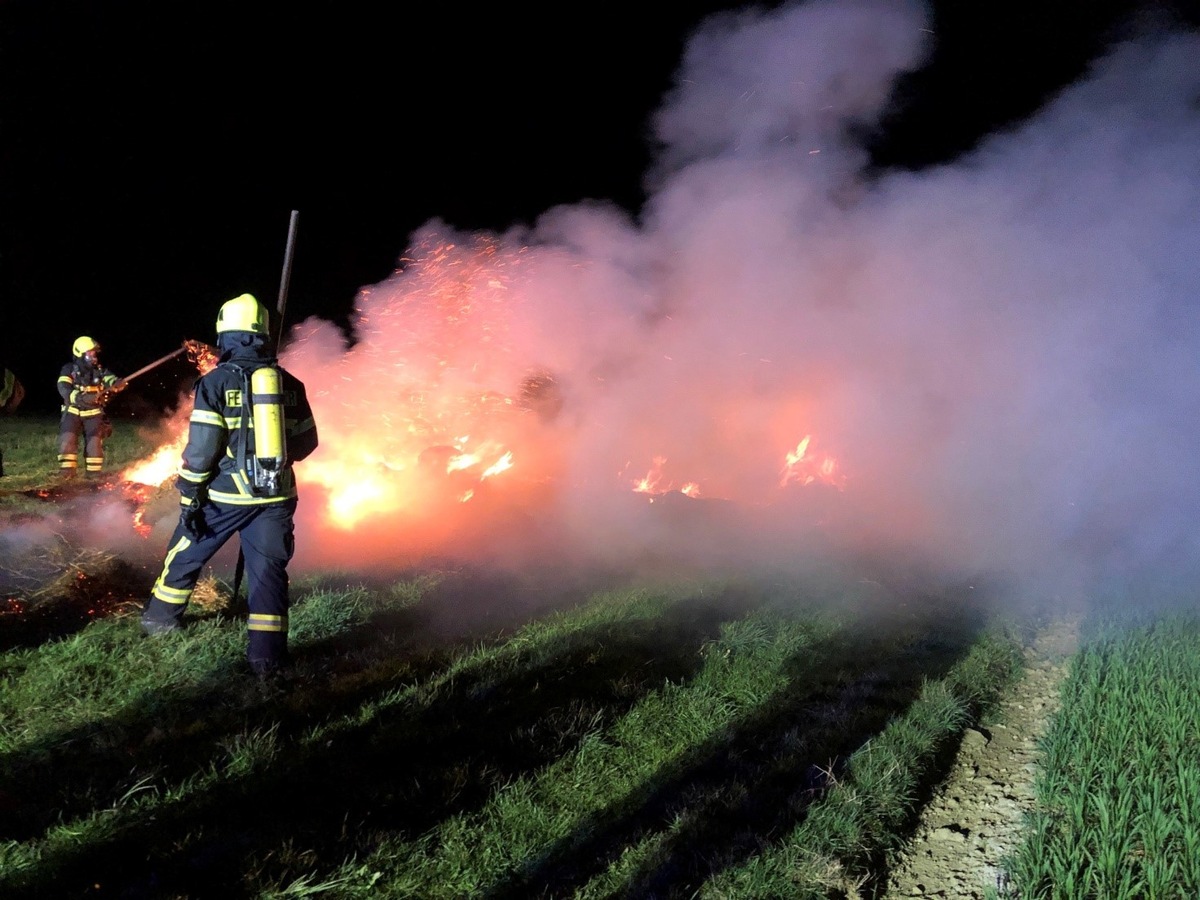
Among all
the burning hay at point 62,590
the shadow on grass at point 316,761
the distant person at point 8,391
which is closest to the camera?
the shadow on grass at point 316,761

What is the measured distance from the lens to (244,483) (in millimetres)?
4285

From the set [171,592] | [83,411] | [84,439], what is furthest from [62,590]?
[83,411]

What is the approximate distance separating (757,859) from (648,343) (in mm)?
7807

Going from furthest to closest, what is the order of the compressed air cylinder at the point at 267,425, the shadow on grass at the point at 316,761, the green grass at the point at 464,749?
the compressed air cylinder at the point at 267,425, the green grass at the point at 464,749, the shadow on grass at the point at 316,761

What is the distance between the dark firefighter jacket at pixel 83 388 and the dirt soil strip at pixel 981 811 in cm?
1107

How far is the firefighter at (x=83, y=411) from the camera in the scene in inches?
385

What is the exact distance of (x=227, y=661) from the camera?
4203 mm

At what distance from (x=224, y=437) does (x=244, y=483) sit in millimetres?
307

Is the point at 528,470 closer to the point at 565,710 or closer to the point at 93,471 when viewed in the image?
the point at 565,710

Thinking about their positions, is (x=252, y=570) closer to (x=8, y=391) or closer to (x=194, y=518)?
(x=194, y=518)

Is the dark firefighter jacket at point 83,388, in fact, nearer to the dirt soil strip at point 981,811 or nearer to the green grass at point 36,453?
the green grass at point 36,453

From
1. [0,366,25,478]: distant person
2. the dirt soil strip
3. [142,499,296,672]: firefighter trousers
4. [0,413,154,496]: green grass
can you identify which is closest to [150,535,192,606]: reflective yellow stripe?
Answer: [142,499,296,672]: firefighter trousers

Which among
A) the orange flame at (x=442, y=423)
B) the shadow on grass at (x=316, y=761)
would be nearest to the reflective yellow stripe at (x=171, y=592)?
the shadow on grass at (x=316, y=761)

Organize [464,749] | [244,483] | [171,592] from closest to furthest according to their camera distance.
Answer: [464,749], [244,483], [171,592]
